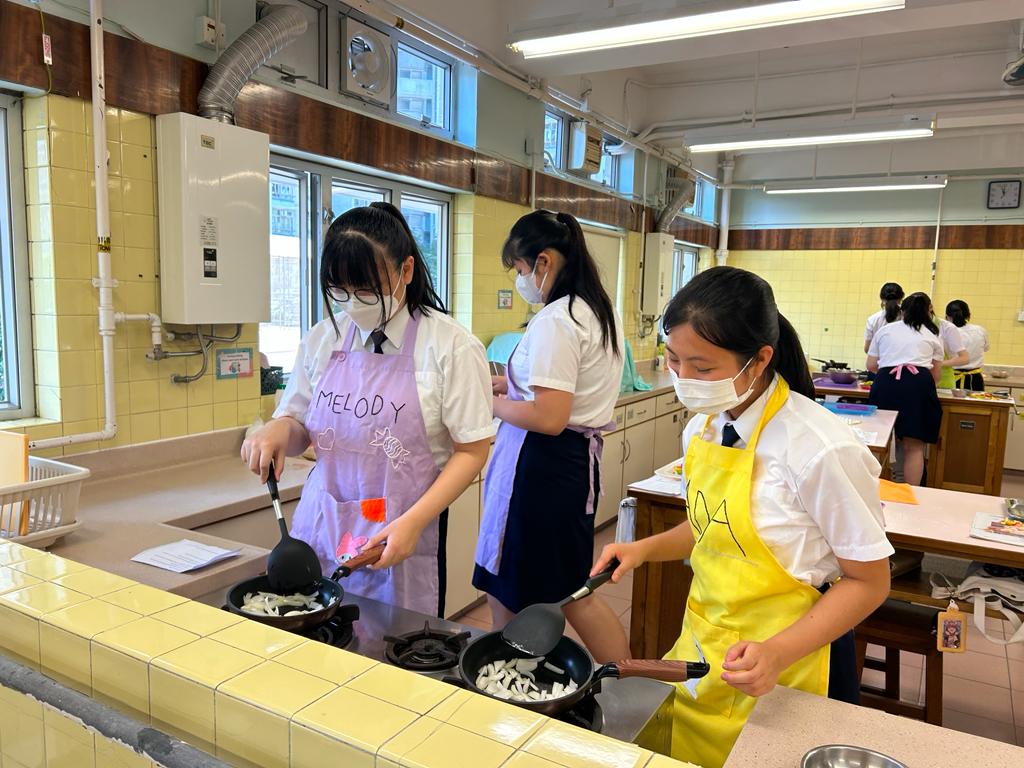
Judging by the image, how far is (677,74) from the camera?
625 cm

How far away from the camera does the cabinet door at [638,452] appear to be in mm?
4805

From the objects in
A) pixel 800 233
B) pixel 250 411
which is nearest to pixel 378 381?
pixel 250 411

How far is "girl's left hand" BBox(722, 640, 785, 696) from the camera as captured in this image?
3.28 feet

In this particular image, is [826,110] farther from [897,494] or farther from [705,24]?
[897,494]

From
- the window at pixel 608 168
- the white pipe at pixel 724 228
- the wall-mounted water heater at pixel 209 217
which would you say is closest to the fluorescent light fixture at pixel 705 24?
the wall-mounted water heater at pixel 209 217

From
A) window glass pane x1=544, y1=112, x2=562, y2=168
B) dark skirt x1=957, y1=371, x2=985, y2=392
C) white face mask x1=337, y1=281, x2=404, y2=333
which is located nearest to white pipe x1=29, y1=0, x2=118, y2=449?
white face mask x1=337, y1=281, x2=404, y2=333

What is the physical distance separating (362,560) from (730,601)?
0.64 meters

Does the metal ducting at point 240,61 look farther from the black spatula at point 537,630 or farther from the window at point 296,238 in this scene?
the black spatula at point 537,630

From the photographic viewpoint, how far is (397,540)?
4.40 ft

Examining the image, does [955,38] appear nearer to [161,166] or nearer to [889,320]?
[889,320]

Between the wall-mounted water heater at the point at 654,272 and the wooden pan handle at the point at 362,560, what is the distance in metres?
5.28

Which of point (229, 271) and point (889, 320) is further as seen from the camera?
point (889, 320)

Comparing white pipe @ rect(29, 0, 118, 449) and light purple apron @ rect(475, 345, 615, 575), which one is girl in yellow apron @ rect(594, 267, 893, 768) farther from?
white pipe @ rect(29, 0, 118, 449)

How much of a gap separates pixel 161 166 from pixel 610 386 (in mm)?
1684
